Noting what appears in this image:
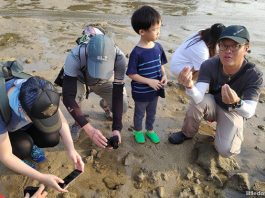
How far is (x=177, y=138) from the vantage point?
3328 millimetres

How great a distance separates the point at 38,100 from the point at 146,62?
4.41ft

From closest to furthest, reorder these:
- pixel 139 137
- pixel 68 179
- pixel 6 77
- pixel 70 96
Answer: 1. pixel 6 77
2. pixel 68 179
3. pixel 70 96
4. pixel 139 137

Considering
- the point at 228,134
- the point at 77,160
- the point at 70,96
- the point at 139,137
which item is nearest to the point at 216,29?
the point at 228,134

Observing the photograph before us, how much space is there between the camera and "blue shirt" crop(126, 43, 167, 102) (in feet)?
9.72

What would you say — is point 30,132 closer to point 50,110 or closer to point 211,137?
point 50,110

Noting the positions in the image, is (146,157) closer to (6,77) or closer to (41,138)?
(41,138)

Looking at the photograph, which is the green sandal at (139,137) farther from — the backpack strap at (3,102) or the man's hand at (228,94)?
the backpack strap at (3,102)

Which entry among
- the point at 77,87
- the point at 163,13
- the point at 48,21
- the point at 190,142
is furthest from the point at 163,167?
the point at 163,13

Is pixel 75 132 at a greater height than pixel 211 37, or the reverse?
pixel 211 37

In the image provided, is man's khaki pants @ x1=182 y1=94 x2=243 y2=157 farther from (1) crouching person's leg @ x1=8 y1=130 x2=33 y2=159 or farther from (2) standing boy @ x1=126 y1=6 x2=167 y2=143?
(1) crouching person's leg @ x1=8 y1=130 x2=33 y2=159

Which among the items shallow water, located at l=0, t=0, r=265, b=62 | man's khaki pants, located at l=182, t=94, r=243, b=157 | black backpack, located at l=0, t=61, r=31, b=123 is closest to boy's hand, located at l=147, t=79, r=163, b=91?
man's khaki pants, located at l=182, t=94, r=243, b=157

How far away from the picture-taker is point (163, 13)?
8.25 meters

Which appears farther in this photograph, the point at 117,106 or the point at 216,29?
the point at 216,29

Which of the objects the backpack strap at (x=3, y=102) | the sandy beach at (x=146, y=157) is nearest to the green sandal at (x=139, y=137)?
the sandy beach at (x=146, y=157)
